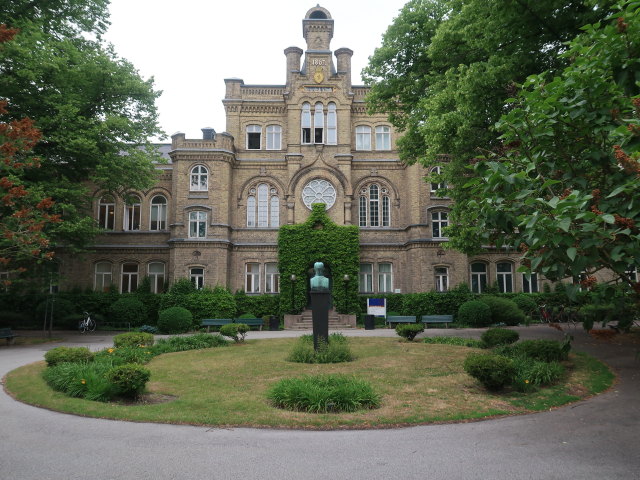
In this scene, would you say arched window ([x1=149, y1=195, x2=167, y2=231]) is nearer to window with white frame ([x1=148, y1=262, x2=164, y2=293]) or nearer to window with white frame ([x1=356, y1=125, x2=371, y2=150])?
window with white frame ([x1=148, y1=262, x2=164, y2=293])

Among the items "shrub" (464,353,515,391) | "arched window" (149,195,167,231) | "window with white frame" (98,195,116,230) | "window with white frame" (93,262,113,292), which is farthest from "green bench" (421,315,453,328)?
"window with white frame" (98,195,116,230)

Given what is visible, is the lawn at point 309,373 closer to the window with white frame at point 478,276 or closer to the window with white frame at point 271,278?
the window with white frame at point 271,278

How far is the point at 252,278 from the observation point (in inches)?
1225

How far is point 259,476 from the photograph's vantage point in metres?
5.60

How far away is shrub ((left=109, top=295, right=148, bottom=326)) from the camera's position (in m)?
28.0

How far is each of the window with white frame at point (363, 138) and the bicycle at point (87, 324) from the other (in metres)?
20.2

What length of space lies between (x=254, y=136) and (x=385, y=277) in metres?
13.4

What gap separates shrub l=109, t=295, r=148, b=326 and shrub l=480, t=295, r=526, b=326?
20.2 meters

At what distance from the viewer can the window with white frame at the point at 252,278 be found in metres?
31.0

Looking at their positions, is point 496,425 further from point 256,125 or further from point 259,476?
point 256,125

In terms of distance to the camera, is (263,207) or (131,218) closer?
(263,207)

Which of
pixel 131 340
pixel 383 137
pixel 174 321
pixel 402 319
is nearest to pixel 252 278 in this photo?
pixel 174 321

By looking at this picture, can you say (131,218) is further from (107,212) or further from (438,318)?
(438,318)

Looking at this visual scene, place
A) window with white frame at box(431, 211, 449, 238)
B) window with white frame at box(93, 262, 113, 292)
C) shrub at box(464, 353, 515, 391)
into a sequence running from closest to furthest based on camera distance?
shrub at box(464, 353, 515, 391) → window with white frame at box(431, 211, 449, 238) → window with white frame at box(93, 262, 113, 292)
